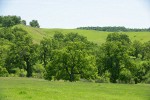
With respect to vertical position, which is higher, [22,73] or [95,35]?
[95,35]

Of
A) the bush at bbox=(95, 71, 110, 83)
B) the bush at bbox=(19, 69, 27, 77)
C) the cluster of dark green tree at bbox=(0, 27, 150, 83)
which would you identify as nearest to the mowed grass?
the cluster of dark green tree at bbox=(0, 27, 150, 83)

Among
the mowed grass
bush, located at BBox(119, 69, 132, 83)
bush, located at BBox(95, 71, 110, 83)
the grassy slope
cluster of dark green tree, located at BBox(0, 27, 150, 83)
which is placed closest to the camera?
the mowed grass

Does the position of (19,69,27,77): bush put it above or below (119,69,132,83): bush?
below

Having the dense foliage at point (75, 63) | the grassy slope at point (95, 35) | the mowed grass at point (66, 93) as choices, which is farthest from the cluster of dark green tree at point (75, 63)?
the grassy slope at point (95, 35)

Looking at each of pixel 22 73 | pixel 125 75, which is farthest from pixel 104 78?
pixel 22 73

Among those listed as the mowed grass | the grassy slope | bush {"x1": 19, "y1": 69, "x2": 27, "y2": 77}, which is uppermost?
the mowed grass

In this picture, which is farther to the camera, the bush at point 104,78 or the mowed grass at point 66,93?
the bush at point 104,78

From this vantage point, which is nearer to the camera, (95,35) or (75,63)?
(75,63)

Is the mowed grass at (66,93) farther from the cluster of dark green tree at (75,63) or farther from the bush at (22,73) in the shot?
the bush at (22,73)

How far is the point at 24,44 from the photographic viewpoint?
6969 cm

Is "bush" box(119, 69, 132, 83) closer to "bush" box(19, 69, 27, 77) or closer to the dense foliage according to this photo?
the dense foliage

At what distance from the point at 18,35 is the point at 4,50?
1925 cm

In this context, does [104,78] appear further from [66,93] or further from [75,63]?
[66,93]

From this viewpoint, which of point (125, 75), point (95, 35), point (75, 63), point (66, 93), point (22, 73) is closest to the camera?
point (66, 93)
